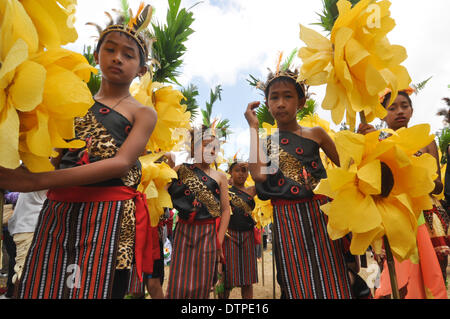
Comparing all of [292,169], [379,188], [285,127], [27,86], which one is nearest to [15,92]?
[27,86]

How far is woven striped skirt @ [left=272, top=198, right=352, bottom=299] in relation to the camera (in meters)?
1.95

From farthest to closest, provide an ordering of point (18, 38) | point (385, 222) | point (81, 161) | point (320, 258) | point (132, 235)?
point (320, 258) → point (132, 235) → point (81, 161) → point (385, 222) → point (18, 38)

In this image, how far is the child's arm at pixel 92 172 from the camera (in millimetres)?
880

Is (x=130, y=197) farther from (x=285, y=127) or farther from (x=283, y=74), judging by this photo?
(x=283, y=74)

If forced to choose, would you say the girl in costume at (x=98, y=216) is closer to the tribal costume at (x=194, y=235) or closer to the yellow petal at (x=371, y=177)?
the yellow petal at (x=371, y=177)

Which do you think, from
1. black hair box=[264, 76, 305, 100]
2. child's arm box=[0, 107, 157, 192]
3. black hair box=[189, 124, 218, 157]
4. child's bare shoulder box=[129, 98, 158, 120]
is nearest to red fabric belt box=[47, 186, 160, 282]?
child's arm box=[0, 107, 157, 192]

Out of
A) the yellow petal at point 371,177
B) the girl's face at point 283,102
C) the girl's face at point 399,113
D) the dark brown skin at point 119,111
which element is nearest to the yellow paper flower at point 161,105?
the dark brown skin at point 119,111

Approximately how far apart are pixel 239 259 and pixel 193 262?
143 centimetres

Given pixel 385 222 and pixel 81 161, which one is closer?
pixel 385 222

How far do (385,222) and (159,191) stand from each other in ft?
6.03

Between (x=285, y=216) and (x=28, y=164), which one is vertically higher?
(x=285, y=216)

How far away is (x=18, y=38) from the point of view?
71 centimetres

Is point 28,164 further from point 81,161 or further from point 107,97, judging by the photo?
point 107,97
